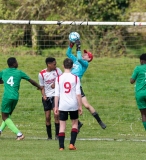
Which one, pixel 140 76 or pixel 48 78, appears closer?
pixel 140 76

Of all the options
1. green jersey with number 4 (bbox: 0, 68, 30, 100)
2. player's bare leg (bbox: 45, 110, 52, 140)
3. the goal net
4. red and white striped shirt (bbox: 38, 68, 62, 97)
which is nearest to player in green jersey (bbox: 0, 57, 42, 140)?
green jersey with number 4 (bbox: 0, 68, 30, 100)

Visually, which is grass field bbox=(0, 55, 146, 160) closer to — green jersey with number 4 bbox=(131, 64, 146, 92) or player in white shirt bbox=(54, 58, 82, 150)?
green jersey with number 4 bbox=(131, 64, 146, 92)

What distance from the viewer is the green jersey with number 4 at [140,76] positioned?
1409 cm

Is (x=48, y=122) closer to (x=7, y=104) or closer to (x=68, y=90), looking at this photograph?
(x=7, y=104)

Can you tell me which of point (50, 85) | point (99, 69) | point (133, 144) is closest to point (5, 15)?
point (99, 69)

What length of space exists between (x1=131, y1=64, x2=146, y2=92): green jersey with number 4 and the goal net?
334 cm

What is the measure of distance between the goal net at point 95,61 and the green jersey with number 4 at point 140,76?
3.34m

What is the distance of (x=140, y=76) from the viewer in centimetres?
1416

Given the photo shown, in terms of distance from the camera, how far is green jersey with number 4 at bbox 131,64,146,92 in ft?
46.2

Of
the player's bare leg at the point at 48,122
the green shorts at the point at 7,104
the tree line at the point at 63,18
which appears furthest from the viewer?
the tree line at the point at 63,18

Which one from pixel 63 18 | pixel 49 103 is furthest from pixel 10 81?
pixel 63 18

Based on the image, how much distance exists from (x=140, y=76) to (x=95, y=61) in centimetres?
571

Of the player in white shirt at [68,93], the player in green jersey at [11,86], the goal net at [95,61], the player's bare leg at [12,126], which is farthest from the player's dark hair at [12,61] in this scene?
the goal net at [95,61]

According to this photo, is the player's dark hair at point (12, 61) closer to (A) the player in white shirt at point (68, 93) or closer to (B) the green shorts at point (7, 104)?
(B) the green shorts at point (7, 104)
